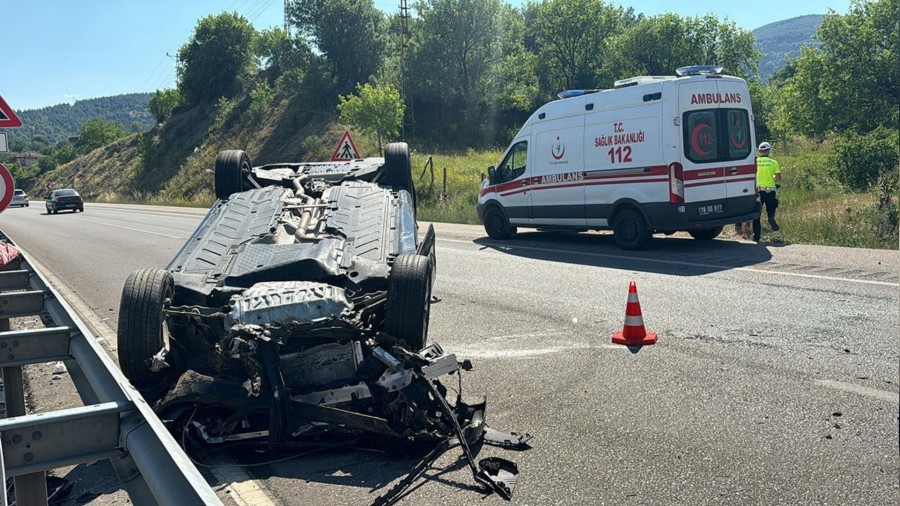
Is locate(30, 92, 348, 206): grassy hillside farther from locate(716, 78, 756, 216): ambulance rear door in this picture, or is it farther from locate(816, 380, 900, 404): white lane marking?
locate(816, 380, 900, 404): white lane marking

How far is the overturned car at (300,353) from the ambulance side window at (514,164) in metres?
8.78

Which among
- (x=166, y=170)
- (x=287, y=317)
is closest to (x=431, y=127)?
(x=166, y=170)

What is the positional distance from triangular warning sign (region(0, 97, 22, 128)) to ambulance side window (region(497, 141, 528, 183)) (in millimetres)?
8968

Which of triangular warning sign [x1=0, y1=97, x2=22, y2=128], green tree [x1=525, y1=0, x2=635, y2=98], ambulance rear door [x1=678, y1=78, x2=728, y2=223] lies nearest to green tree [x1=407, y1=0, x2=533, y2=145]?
green tree [x1=525, y1=0, x2=635, y2=98]

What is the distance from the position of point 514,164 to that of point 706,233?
150 inches

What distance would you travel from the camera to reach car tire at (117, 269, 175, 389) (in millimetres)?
4820

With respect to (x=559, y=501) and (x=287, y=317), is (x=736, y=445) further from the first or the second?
(x=287, y=317)

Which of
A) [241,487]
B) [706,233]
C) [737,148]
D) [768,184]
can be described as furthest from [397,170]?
[768,184]

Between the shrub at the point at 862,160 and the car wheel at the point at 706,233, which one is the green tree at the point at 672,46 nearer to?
the shrub at the point at 862,160

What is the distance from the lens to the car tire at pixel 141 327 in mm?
4820

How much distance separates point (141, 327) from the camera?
4820 millimetres

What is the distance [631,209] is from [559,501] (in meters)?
9.22

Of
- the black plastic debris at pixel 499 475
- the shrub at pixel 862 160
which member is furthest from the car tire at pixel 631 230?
the shrub at pixel 862 160

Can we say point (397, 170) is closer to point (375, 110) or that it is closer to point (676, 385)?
point (676, 385)
